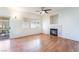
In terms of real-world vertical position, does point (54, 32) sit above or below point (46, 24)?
below

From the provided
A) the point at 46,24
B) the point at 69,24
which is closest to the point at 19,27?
the point at 46,24

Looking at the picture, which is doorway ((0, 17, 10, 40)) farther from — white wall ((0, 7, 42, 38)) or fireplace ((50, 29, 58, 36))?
fireplace ((50, 29, 58, 36))

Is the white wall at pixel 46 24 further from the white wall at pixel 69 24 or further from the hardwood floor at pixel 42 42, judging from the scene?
the white wall at pixel 69 24

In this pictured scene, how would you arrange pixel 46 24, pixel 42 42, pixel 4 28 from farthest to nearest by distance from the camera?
pixel 46 24, pixel 42 42, pixel 4 28

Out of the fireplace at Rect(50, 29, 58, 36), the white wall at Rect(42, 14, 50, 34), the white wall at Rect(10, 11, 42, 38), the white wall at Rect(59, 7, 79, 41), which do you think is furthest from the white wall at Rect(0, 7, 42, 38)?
A: the white wall at Rect(59, 7, 79, 41)

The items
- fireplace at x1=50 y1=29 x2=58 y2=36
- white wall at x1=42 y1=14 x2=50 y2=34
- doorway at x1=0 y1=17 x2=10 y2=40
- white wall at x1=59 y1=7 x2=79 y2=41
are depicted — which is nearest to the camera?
doorway at x1=0 y1=17 x2=10 y2=40

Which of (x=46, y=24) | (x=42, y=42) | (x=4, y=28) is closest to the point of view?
(x=4, y=28)

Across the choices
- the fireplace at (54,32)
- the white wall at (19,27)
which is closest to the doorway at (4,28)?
the white wall at (19,27)

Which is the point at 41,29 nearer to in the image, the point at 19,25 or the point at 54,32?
the point at 54,32

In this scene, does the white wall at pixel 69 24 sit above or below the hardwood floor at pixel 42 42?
above

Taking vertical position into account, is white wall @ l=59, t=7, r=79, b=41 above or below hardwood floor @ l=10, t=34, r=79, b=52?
above

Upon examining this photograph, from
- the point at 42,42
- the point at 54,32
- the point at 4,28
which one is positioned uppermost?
the point at 4,28

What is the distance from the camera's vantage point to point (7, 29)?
6.56 feet
